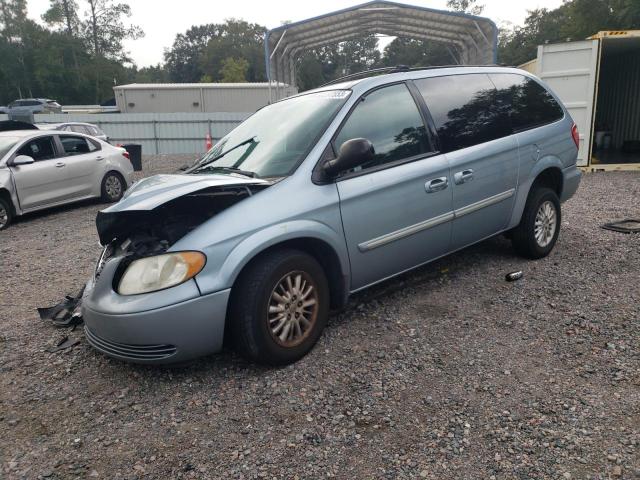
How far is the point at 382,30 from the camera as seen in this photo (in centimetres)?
1569

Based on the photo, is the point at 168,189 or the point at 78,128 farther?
the point at 78,128

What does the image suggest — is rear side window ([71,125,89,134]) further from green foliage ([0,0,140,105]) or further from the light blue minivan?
green foliage ([0,0,140,105])

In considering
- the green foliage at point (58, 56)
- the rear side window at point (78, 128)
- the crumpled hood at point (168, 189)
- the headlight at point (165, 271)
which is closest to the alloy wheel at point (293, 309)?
the headlight at point (165, 271)

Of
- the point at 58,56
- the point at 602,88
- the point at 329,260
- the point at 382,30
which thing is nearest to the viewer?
the point at 329,260

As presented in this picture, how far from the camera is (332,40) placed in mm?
15375

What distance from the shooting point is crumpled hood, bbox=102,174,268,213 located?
2.99 metres

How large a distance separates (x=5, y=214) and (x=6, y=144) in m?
1.27

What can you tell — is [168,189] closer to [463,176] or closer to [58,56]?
[463,176]

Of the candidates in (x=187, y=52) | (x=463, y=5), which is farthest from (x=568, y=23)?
(x=187, y=52)

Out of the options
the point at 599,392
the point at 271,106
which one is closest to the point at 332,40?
the point at 271,106

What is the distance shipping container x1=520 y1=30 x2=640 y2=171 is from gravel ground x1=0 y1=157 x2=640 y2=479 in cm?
723

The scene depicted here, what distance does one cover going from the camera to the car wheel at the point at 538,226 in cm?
479

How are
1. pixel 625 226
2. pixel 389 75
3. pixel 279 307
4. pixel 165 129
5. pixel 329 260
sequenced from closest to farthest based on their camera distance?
1. pixel 279 307
2. pixel 329 260
3. pixel 389 75
4. pixel 625 226
5. pixel 165 129

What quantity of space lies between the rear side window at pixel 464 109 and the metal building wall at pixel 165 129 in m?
16.0
